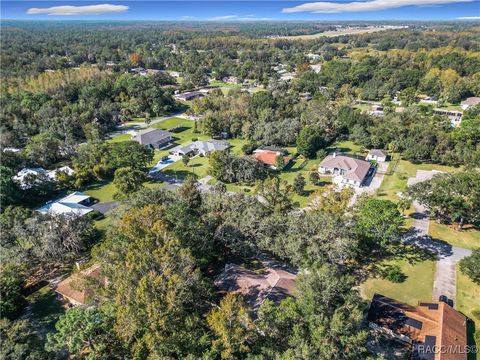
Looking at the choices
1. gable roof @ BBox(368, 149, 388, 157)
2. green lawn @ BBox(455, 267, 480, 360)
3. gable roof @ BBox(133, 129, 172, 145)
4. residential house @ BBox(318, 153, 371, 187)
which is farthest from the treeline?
gable roof @ BBox(133, 129, 172, 145)

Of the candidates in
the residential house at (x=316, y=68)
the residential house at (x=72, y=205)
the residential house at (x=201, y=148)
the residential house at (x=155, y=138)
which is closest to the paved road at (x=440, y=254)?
the residential house at (x=201, y=148)

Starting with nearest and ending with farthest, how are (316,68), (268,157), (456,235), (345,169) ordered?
(456,235) → (345,169) → (268,157) → (316,68)

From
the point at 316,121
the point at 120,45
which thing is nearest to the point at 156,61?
the point at 120,45

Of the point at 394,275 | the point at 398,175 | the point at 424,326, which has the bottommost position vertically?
the point at 398,175

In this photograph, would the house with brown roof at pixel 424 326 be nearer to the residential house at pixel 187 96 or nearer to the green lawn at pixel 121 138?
the green lawn at pixel 121 138

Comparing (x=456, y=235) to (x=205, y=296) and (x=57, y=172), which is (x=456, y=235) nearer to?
(x=205, y=296)

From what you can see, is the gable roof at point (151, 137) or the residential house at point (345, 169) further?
the gable roof at point (151, 137)

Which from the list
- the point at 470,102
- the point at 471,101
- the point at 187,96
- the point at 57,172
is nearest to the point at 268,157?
the point at 57,172
